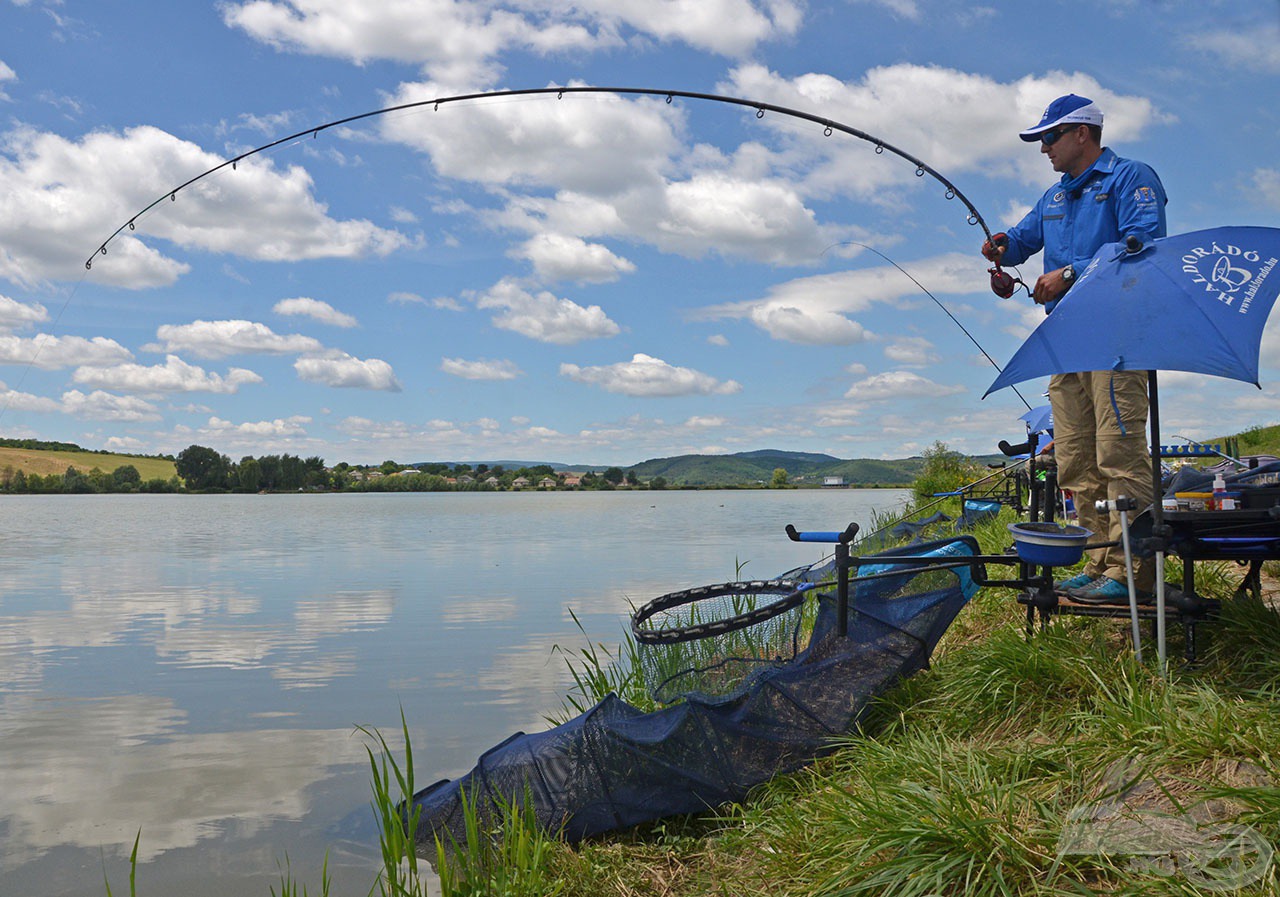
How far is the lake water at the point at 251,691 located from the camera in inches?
195

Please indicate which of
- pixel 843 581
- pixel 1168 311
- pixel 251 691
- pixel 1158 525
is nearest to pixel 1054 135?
pixel 1168 311

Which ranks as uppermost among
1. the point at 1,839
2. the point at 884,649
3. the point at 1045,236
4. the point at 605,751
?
the point at 1045,236

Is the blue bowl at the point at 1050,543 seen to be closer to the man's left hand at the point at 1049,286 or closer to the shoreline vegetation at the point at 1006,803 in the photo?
the shoreline vegetation at the point at 1006,803

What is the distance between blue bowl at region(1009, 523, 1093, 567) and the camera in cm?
406

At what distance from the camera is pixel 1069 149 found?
4.92m

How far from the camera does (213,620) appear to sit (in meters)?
12.9

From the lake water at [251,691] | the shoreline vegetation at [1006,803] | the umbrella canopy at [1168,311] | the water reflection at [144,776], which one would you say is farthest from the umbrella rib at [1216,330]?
the water reflection at [144,776]

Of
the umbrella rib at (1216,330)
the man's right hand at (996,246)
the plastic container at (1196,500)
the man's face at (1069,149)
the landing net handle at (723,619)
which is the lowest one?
the landing net handle at (723,619)

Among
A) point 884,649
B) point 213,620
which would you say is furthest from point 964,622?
point 213,620

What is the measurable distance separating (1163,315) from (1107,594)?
4.70 feet

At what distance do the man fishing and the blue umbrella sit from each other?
2.25 ft

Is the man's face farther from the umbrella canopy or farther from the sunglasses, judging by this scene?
the umbrella canopy

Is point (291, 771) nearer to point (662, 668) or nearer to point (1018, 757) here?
point (662, 668)

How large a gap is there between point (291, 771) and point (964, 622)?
4692mm
